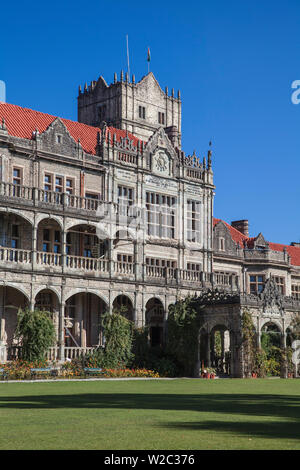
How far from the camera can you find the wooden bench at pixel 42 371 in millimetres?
31239

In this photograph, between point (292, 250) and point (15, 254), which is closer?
point (15, 254)

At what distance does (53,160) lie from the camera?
39.2 metres

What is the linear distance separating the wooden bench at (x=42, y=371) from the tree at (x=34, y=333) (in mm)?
1404

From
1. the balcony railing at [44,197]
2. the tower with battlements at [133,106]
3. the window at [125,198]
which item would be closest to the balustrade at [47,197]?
the balcony railing at [44,197]

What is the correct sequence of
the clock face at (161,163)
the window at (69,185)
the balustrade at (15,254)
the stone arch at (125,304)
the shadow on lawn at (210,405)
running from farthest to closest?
the clock face at (161,163) → the stone arch at (125,304) → the window at (69,185) → the balustrade at (15,254) → the shadow on lawn at (210,405)

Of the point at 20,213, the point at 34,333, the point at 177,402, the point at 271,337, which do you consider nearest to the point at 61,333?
the point at 34,333

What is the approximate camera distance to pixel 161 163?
4528 centimetres

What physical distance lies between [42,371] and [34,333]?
2069 mm

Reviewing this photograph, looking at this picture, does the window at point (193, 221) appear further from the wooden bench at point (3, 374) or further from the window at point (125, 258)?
the wooden bench at point (3, 374)

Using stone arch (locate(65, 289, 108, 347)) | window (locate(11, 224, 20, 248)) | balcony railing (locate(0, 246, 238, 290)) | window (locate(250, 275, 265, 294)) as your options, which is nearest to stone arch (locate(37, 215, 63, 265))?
balcony railing (locate(0, 246, 238, 290))

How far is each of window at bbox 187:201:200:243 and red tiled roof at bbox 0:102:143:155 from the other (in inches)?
253

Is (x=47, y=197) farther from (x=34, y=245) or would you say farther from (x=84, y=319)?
(x=84, y=319)

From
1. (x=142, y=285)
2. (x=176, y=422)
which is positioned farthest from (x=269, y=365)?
(x=176, y=422)

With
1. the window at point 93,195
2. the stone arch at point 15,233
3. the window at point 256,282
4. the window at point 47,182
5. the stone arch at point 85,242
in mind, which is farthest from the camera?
the window at point 256,282
